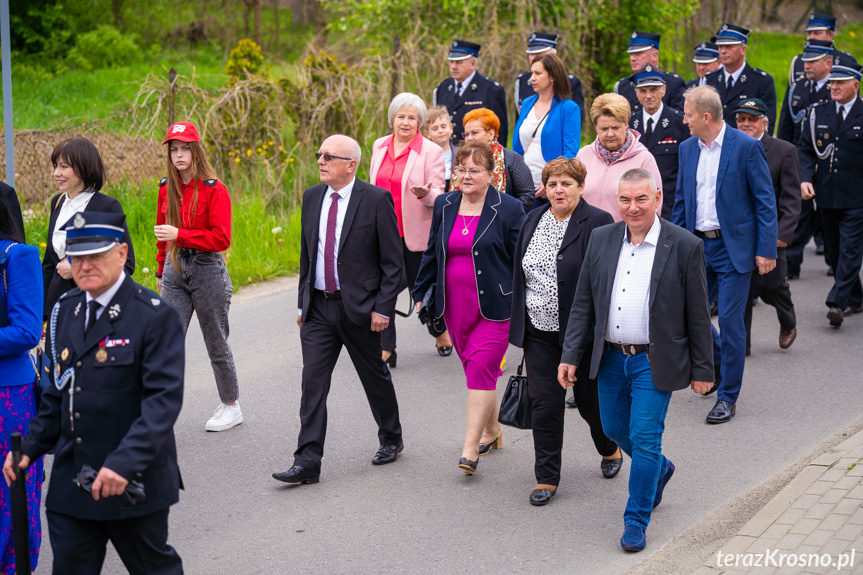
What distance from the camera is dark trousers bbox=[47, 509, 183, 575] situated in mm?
3867

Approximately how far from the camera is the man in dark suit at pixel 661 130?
8812mm

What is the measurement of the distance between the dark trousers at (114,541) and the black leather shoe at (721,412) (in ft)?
13.8

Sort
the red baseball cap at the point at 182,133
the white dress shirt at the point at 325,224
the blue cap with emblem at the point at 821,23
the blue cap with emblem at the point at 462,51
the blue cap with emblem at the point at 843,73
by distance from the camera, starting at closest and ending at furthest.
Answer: the white dress shirt at the point at 325,224
the red baseball cap at the point at 182,133
the blue cap with emblem at the point at 843,73
the blue cap with emblem at the point at 462,51
the blue cap with emblem at the point at 821,23

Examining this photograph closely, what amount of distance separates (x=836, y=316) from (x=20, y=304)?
708 centimetres

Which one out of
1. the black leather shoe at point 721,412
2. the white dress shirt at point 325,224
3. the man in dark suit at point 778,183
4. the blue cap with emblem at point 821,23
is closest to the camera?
the white dress shirt at point 325,224

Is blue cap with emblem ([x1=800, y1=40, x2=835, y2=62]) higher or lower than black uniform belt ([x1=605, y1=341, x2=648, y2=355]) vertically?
higher

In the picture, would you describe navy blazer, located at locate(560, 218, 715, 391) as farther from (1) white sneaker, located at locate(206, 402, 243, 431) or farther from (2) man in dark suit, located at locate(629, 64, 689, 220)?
(2) man in dark suit, located at locate(629, 64, 689, 220)

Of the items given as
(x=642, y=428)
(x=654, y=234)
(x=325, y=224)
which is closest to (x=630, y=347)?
(x=642, y=428)

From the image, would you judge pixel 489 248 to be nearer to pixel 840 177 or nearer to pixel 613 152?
pixel 613 152

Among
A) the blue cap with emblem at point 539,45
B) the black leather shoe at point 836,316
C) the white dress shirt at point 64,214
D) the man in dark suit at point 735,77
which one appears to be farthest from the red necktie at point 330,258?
the man in dark suit at point 735,77

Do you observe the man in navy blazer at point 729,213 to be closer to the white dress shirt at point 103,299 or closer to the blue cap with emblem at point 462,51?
the blue cap with emblem at point 462,51

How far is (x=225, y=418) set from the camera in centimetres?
704

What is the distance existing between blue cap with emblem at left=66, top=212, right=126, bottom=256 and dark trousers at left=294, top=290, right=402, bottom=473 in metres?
2.34

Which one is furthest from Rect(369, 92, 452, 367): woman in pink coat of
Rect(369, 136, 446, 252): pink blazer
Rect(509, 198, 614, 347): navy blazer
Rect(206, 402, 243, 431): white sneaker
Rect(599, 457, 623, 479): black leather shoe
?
Rect(599, 457, 623, 479): black leather shoe
